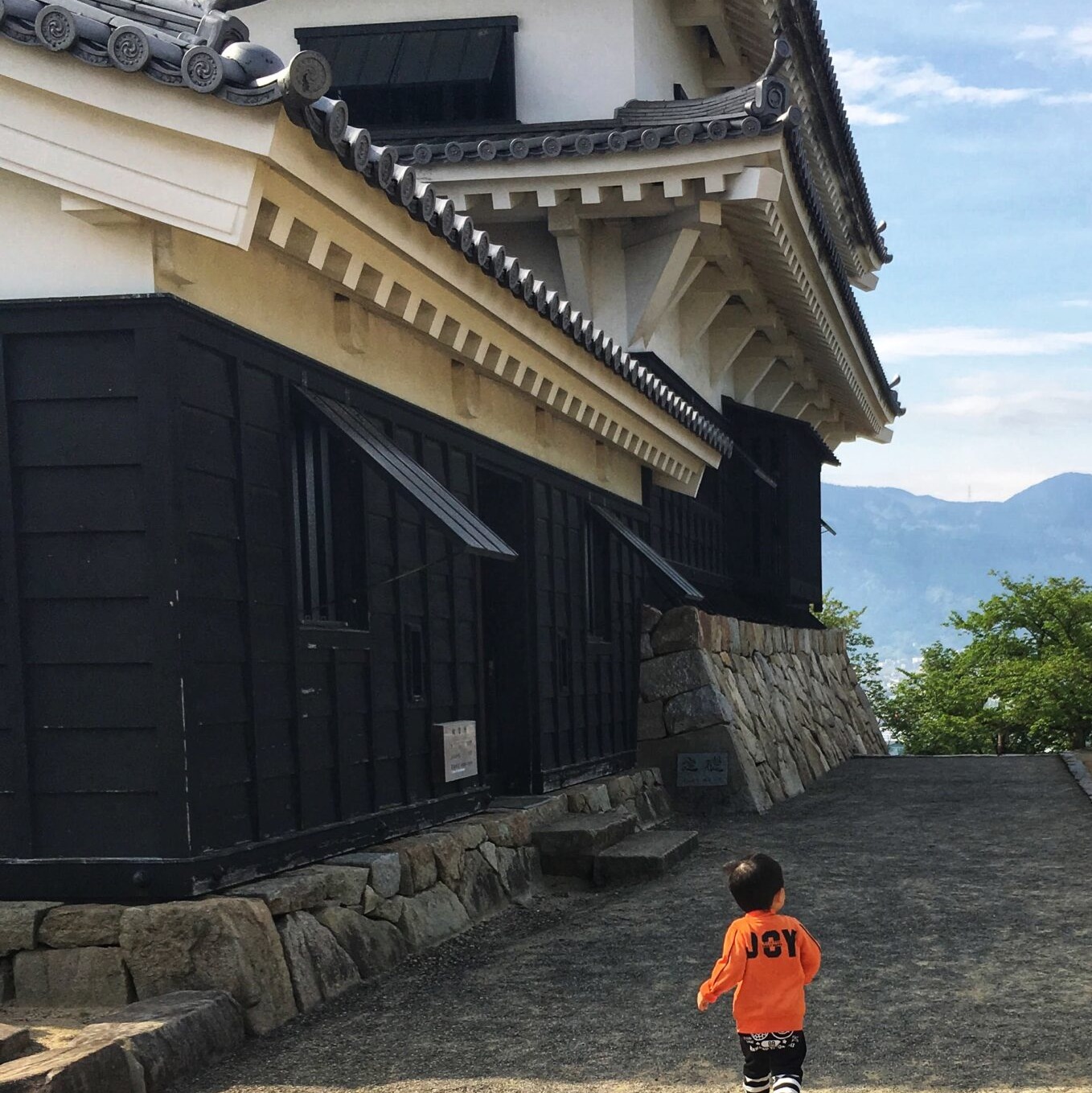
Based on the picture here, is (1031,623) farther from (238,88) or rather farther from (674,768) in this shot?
(238,88)

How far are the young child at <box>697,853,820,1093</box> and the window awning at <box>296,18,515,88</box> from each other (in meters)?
12.7

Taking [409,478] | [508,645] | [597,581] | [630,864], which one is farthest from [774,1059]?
[597,581]

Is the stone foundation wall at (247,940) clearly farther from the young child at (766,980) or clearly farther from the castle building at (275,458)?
the young child at (766,980)

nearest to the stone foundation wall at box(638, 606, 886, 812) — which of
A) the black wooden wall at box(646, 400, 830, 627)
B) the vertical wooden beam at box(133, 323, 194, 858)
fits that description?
the black wooden wall at box(646, 400, 830, 627)

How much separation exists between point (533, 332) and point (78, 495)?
4.57 meters

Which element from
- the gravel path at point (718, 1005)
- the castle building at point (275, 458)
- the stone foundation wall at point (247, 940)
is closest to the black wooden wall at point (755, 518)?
the castle building at point (275, 458)

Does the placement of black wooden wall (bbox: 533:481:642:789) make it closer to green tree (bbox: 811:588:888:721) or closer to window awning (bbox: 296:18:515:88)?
window awning (bbox: 296:18:515:88)

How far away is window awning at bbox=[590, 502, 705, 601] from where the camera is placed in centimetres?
1428

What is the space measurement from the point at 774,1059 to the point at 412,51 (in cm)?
1398

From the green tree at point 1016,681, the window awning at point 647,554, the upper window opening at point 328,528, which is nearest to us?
the upper window opening at point 328,528

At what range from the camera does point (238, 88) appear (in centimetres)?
616

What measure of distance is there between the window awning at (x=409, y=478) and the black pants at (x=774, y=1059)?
3.77m

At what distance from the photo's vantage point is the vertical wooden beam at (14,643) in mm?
6691

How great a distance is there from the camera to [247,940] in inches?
258
